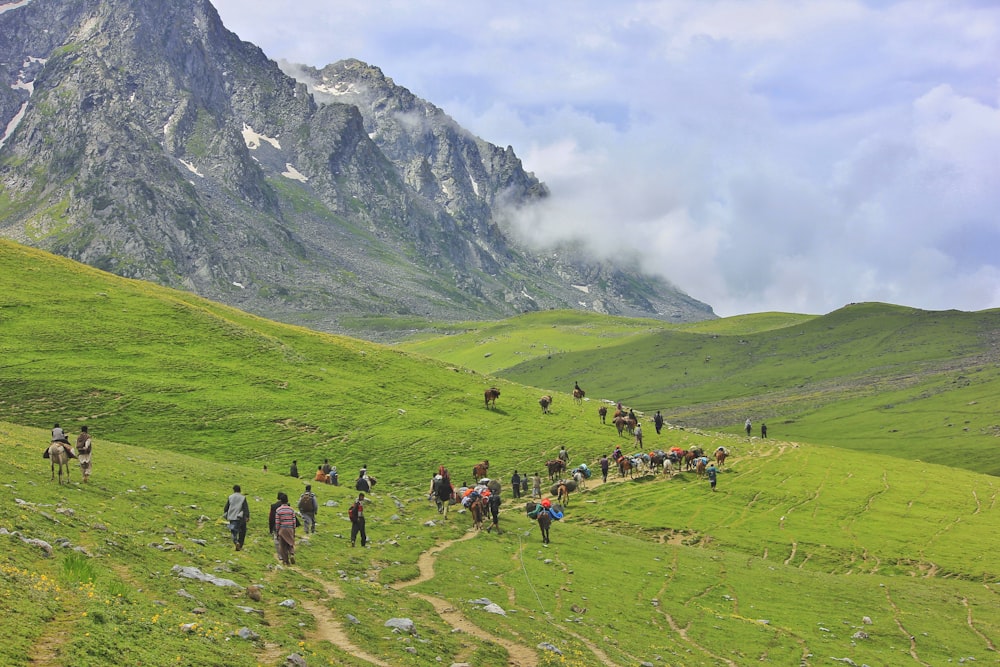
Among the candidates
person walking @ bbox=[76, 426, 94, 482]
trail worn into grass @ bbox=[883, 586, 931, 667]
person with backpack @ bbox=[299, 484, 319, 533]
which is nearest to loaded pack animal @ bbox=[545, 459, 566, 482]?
trail worn into grass @ bbox=[883, 586, 931, 667]

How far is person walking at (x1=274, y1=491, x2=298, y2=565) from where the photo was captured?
32688 millimetres

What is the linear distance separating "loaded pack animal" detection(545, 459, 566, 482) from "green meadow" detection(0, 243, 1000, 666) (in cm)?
105

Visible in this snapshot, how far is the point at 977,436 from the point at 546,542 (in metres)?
133

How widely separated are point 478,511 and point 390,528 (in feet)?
19.1

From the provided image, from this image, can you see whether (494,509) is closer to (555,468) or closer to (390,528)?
(390,528)

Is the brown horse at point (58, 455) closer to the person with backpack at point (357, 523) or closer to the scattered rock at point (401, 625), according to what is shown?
the person with backpack at point (357, 523)

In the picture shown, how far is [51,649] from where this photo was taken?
1650 cm

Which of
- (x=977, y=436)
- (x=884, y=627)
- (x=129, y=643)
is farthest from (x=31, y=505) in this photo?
(x=977, y=436)

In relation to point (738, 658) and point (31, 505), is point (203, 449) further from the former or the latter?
point (738, 658)

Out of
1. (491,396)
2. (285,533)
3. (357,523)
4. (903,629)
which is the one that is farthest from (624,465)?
(285,533)

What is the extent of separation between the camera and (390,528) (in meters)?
46.1

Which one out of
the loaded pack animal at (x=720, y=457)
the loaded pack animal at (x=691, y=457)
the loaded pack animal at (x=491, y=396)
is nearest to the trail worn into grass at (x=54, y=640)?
the loaded pack animal at (x=691, y=457)

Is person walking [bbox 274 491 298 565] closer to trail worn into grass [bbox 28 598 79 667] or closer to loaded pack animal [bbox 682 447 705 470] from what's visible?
trail worn into grass [bbox 28 598 79 667]

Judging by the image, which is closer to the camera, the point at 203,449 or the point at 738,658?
the point at 738,658
